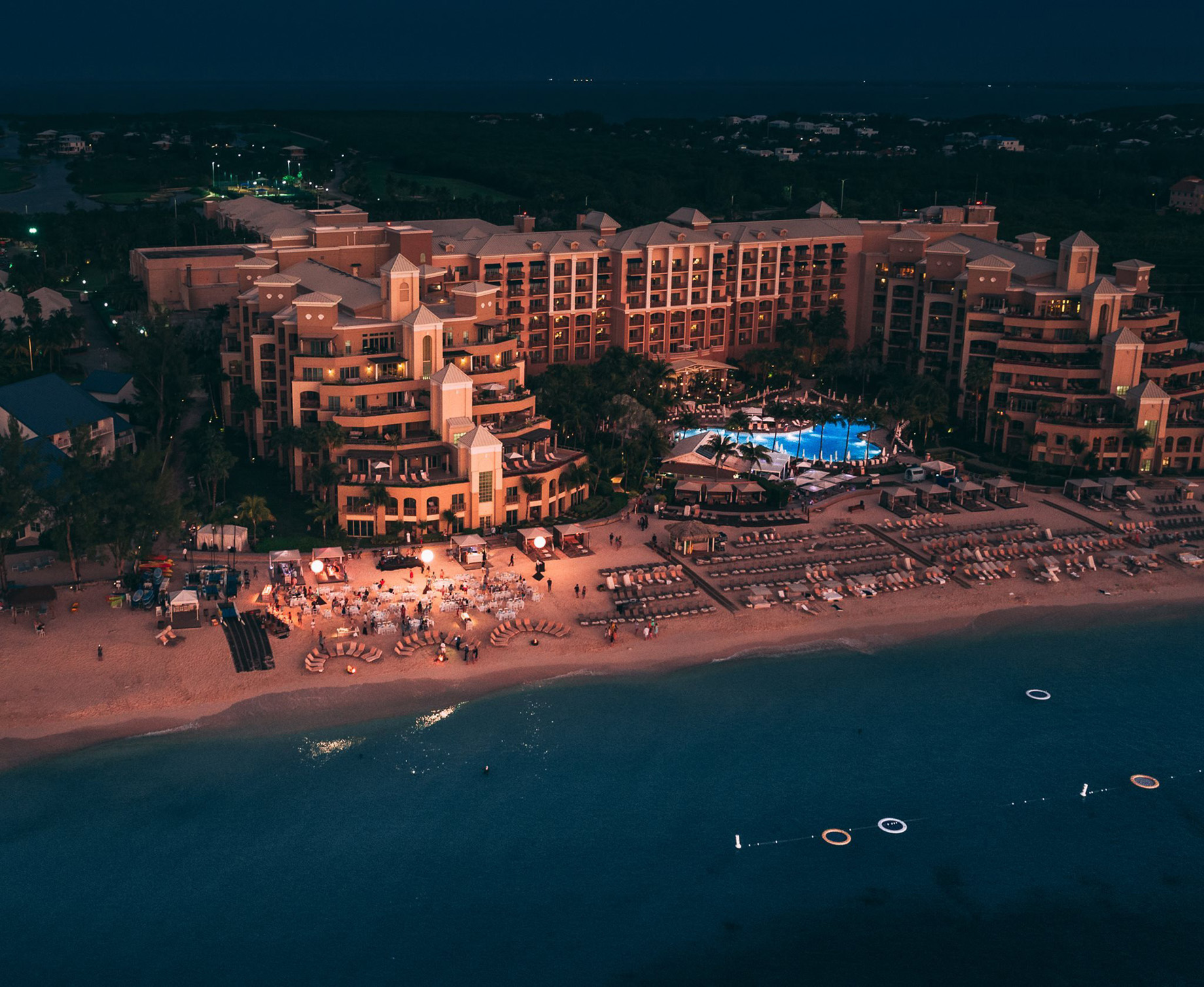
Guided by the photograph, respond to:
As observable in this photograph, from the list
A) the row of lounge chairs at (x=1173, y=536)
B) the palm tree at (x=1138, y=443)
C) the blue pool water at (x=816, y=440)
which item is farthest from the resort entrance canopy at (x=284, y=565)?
the palm tree at (x=1138, y=443)

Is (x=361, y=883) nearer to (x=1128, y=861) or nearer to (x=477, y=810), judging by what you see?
(x=477, y=810)

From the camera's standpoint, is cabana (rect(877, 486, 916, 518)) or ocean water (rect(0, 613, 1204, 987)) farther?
cabana (rect(877, 486, 916, 518))

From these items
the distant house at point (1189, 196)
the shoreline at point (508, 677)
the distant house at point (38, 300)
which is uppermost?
the distant house at point (1189, 196)

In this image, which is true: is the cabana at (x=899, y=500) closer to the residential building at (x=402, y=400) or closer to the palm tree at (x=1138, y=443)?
the palm tree at (x=1138, y=443)

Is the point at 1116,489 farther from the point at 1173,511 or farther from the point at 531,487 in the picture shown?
the point at 531,487

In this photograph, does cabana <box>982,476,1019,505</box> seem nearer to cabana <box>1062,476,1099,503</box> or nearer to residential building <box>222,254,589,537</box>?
cabana <box>1062,476,1099,503</box>

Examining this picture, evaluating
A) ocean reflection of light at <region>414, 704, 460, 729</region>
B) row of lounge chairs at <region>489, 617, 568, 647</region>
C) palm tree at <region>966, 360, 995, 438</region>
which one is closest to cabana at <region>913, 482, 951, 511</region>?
palm tree at <region>966, 360, 995, 438</region>

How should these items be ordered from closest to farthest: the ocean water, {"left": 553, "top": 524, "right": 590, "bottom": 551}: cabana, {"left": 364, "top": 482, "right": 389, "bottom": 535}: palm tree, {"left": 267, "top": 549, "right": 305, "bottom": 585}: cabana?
the ocean water, {"left": 267, "top": 549, "right": 305, "bottom": 585}: cabana, {"left": 364, "top": 482, "right": 389, "bottom": 535}: palm tree, {"left": 553, "top": 524, "right": 590, "bottom": 551}: cabana

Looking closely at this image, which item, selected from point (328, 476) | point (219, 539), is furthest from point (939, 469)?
point (219, 539)
